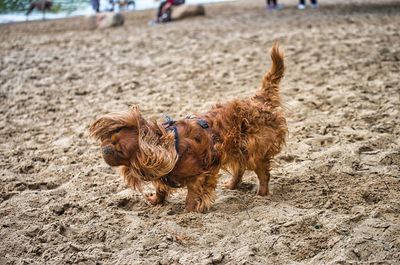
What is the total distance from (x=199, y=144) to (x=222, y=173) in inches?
38.2

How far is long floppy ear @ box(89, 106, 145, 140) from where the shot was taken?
320 cm

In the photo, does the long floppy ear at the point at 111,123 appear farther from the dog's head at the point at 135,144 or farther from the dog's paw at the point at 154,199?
the dog's paw at the point at 154,199

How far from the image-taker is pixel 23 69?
27.3 ft

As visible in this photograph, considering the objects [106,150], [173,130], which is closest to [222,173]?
[173,130]

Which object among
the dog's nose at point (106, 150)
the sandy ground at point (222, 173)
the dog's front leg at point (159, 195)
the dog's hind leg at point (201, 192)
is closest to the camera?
the sandy ground at point (222, 173)

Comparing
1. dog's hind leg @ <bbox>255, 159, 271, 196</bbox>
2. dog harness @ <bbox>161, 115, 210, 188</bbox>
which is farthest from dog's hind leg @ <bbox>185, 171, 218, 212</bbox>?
dog's hind leg @ <bbox>255, 159, 271, 196</bbox>

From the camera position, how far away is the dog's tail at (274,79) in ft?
12.5

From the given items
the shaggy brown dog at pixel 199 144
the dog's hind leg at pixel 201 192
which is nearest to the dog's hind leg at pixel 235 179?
the shaggy brown dog at pixel 199 144

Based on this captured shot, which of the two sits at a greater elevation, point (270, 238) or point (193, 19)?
point (193, 19)

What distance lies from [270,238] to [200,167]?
2.29ft

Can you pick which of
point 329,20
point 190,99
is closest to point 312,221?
point 190,99

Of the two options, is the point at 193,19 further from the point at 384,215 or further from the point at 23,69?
the point at 384,215

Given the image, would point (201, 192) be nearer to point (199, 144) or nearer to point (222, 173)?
point (199, 144)

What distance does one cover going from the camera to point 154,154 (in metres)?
3.22
